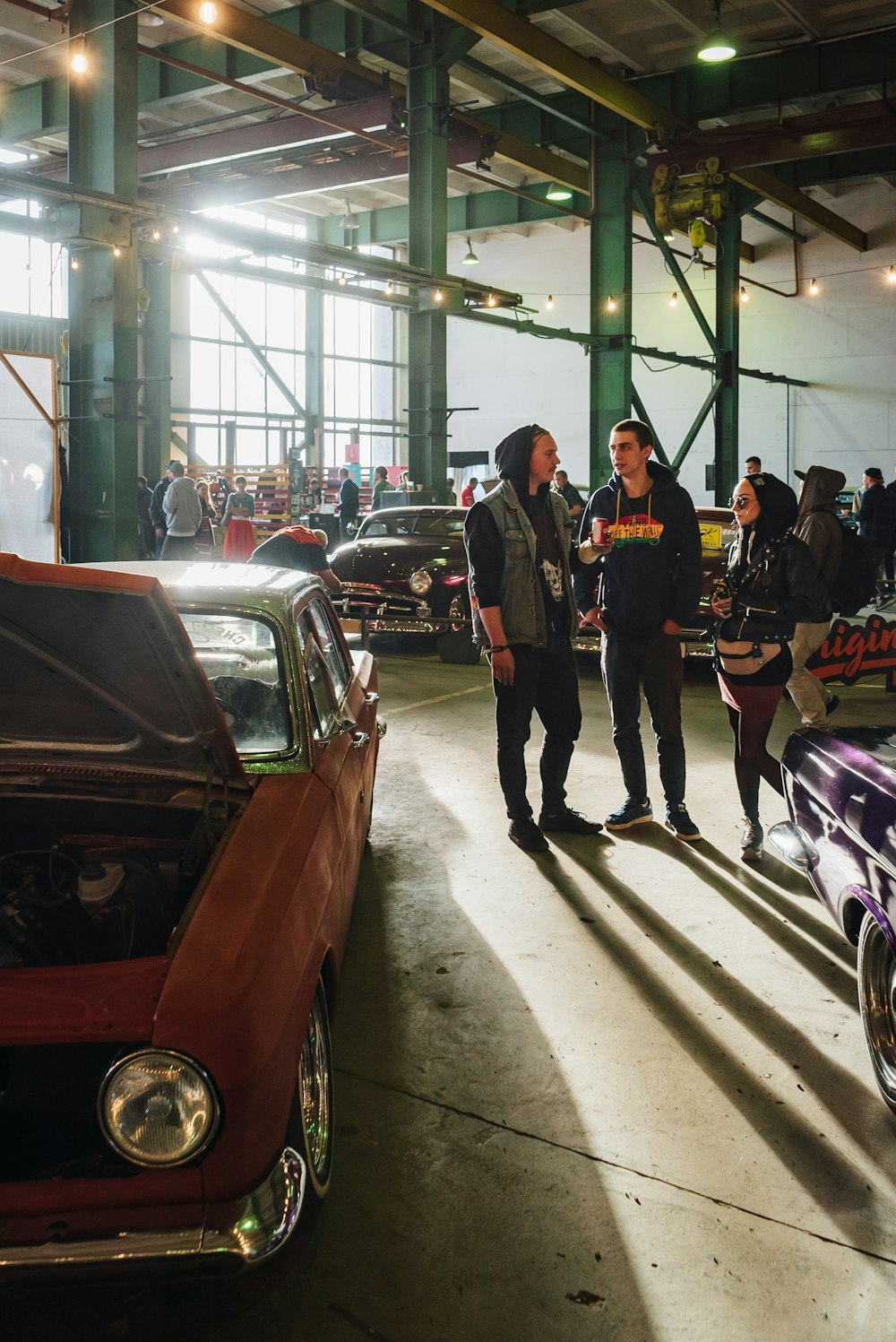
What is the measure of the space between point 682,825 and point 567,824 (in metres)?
0.53

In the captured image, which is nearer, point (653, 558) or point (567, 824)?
point (653, 558)

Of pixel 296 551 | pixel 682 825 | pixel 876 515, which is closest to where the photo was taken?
pixel 682 825

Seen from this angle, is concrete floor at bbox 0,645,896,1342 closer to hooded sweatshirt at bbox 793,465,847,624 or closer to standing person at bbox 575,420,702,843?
standing person at bbox 575,420,702,843

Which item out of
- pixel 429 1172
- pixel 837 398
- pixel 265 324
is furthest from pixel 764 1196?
pixel 265 324

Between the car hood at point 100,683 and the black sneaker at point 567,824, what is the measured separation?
110 inches

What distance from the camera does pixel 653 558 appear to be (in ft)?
16.2

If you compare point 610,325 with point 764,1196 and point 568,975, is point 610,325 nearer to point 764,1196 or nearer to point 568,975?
point 568,975

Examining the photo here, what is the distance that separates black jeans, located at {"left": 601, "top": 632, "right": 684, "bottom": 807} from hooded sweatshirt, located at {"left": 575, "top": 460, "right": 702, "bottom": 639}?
96mm

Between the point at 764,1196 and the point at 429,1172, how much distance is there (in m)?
0.76

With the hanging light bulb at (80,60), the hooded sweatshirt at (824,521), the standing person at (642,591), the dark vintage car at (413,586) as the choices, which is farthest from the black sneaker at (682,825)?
the hanging light bulb at (80,60)

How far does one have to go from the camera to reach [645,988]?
3.60 m

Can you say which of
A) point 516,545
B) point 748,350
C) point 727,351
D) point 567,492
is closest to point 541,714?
point 516,545

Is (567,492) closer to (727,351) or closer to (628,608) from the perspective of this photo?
(727,351)

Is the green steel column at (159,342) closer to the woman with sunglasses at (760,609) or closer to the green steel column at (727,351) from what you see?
the green steel column at (727,351)
